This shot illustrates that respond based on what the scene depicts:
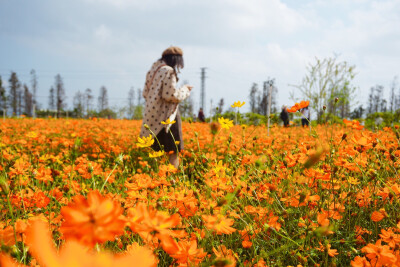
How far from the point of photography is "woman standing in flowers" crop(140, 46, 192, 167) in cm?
293

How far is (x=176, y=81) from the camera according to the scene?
2982 millimetres

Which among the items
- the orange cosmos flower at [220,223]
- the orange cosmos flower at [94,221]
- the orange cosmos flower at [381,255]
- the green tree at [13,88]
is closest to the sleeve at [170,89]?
the orange cosmos flower at [220,223]

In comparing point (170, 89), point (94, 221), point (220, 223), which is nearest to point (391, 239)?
point (220, 223)

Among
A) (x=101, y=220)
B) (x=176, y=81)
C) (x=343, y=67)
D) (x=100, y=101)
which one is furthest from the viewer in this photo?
(x=100, y=101)

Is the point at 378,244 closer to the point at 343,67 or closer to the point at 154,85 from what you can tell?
the point at 154,85

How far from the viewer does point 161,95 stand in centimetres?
306

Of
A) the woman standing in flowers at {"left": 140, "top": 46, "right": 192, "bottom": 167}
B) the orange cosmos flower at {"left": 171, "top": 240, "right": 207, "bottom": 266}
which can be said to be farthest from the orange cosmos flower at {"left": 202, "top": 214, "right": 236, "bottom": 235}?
the woman standing in flowers at {"left": 140, "top": 46, "right": 192, "bottom": 167}

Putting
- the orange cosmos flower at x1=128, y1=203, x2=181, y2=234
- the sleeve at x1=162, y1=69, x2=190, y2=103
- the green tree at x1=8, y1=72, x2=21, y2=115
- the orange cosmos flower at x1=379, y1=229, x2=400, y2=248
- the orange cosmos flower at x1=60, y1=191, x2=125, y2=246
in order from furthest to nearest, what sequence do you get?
the green tree at x1=8, y1=72, x2=21, y2=115
the sleeve at x1=162, y1=69, x2=190, y2=103
the orange cosmos flower at x1=379, y1=229, x2=400, y2=248
the orange cosmos flower at x1=128, y1=203, x2=181, y2=234
the orange cosmos flower at x1=60, y1=191, x2=125, y2=246

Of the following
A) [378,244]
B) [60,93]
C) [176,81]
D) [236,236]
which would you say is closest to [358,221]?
[378,244]

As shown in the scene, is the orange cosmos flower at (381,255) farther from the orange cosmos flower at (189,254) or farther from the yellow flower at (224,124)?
the yellow flower at (224,124)

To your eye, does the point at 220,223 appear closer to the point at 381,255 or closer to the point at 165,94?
the point at 381,255

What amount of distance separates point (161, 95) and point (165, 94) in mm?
127

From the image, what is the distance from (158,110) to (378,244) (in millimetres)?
2563

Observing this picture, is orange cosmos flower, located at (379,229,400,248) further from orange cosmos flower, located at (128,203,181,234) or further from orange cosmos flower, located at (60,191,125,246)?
orange cosmos flower, located at (60,191,125,246)
